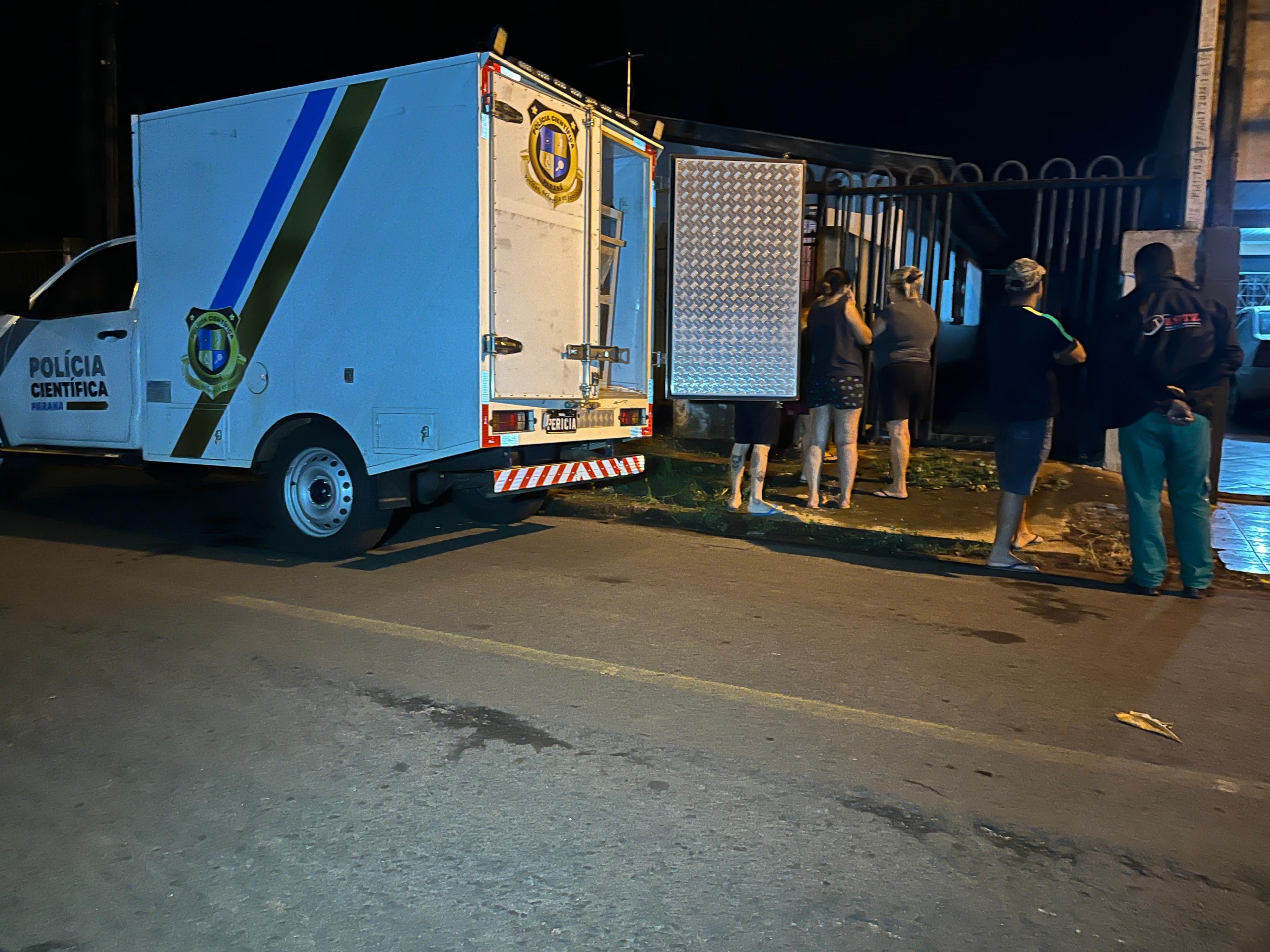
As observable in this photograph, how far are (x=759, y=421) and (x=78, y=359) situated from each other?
527 centimetres

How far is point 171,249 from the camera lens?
686 cm

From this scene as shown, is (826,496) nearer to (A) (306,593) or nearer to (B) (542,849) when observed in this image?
(A) (306,593)

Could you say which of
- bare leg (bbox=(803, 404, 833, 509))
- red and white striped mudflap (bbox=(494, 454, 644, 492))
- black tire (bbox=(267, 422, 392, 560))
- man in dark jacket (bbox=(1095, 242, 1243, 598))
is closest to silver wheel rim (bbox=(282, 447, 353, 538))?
black tire (bbox=(267, 422, 392, 560))

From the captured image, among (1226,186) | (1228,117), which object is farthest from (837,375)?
(1228,117)

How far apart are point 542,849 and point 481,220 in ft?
12.6

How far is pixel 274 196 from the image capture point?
6359 millimetres

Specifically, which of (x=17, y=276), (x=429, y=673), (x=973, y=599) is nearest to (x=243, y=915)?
(x=429, y=673)

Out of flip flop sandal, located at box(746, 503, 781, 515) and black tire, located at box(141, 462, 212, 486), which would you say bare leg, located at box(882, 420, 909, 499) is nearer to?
flip flop sandal, located at box(746, 503, 781, 515)

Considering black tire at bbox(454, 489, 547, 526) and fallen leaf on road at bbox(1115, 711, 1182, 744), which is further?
black tire at bbox(454, 489, 547, 526)

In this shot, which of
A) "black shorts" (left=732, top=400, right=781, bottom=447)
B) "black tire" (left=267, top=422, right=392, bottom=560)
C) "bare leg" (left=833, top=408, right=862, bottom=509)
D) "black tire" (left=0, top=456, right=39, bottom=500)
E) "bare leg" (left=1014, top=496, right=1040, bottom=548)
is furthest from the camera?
"black tire" (left=0, top=456, right=39, bottom=500)

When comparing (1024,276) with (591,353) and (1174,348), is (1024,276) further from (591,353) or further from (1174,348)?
(591,353)

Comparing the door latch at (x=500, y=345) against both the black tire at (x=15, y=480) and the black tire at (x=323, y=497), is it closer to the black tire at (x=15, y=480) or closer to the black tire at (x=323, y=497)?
the black tire at (x=323, y=497)

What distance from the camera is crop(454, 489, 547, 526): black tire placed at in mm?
7660

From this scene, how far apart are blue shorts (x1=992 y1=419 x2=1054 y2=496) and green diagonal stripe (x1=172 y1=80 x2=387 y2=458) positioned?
14.5ft
